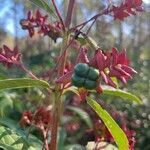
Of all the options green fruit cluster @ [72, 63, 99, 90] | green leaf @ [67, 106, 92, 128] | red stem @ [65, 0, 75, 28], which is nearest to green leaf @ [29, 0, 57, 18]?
red stem @ [65, 0, 75, 28]

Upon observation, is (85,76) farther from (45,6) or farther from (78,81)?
(45,6)

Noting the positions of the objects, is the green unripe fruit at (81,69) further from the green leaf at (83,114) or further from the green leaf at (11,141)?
the green leaf at (83,114)

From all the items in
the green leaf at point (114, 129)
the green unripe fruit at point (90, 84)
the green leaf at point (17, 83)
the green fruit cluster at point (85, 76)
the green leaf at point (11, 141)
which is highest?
the green fruit cluster at point (85, 76)

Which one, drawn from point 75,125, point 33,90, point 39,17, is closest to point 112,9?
point 39,17

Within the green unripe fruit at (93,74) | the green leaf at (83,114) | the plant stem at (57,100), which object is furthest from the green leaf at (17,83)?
the green leaf at (83,114)

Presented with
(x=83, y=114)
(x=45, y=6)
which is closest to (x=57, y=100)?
(x=45, y=6)

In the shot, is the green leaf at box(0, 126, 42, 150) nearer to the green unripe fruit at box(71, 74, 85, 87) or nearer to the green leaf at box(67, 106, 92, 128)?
the green unripe fruit at box(71, 74, 85, 87)

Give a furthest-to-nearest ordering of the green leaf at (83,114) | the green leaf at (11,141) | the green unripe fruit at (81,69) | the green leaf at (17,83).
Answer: the green leaf at (83,114) < the green leaf at (11,141) < the green leaf at (17,83) < the green unripe fruit at (81,69)

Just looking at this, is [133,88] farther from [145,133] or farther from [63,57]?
[63,57]
